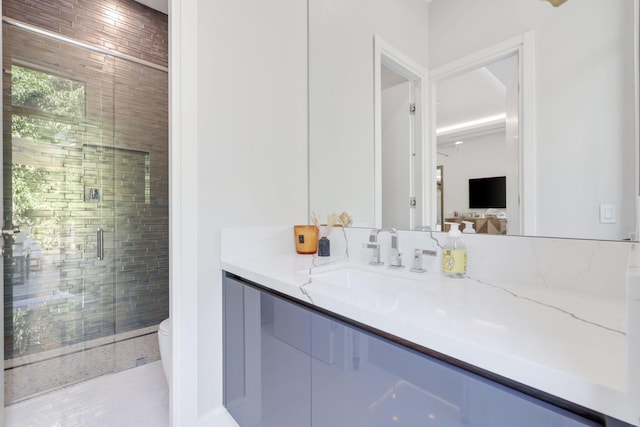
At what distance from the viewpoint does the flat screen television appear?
3.19ft

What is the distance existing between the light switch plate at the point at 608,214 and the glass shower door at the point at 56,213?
2.66 metres

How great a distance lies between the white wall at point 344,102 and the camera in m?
1.47

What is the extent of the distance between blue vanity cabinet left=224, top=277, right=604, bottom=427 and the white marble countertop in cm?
5

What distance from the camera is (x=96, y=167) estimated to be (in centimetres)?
215

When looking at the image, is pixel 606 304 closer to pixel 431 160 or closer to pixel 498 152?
pixel 498 152

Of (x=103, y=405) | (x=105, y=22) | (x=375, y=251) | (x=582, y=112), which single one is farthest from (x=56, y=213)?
(x=582, y=112)

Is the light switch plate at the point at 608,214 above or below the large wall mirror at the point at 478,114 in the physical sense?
below

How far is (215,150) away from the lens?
131cm

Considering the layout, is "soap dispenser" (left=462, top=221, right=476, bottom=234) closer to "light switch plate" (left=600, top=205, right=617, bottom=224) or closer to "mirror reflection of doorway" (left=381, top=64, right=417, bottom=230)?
"mirror reflection of doorway" (left=381, top=64, right=417, bottom=230)

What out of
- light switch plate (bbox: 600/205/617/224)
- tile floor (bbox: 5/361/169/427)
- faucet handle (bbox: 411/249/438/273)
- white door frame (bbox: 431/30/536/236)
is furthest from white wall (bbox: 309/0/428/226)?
tile floor (bbox: 5/361/169/427)

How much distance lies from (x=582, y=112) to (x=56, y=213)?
278 centimetres

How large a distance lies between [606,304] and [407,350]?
0.53 metres

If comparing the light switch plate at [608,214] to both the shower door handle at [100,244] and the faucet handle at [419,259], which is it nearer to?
the faucet handle at [419,259]

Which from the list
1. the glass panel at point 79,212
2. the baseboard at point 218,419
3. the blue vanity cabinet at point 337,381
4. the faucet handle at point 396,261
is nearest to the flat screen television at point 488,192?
the faucet handle at point 396,261
